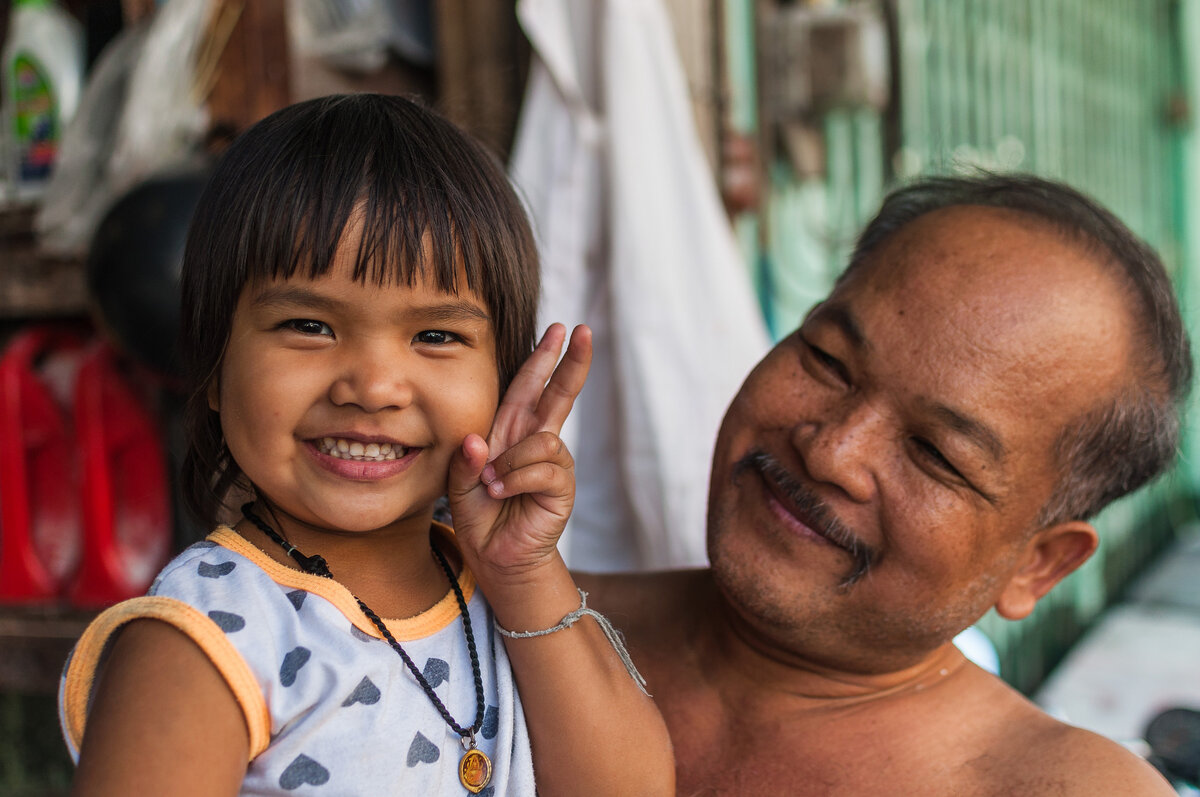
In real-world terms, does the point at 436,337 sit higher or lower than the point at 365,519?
higher

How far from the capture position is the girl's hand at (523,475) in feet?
3.96

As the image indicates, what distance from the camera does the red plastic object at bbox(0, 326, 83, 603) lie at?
2.89 m

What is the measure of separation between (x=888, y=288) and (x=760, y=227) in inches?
84.8

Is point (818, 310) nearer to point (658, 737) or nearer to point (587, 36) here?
point (658, 737)

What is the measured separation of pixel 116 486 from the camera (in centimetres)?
303

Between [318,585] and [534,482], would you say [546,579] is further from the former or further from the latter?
[318,585]

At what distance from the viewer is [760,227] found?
11.9 feet

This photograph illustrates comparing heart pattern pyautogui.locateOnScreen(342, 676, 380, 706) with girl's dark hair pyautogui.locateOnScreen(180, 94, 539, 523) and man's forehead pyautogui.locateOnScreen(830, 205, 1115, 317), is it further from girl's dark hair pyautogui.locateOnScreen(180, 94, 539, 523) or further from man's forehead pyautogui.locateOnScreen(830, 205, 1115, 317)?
man's forehead pyautogui.locateOnScreen(830, 205, 1115, 317)

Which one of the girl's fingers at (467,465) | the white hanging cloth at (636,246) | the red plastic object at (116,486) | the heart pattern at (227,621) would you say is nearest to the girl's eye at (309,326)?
the girl's fingers at (467,465)

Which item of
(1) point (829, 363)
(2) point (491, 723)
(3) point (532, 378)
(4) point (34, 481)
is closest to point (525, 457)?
(3) point (532, 378)

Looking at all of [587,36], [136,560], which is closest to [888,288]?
[587,36]

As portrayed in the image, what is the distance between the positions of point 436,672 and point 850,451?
2.19 feet

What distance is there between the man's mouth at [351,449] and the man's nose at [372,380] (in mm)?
50

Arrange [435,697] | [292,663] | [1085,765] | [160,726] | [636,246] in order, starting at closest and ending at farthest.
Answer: [160,726] → [292,663] → [435,697] → [1085,765] → [636,246]
